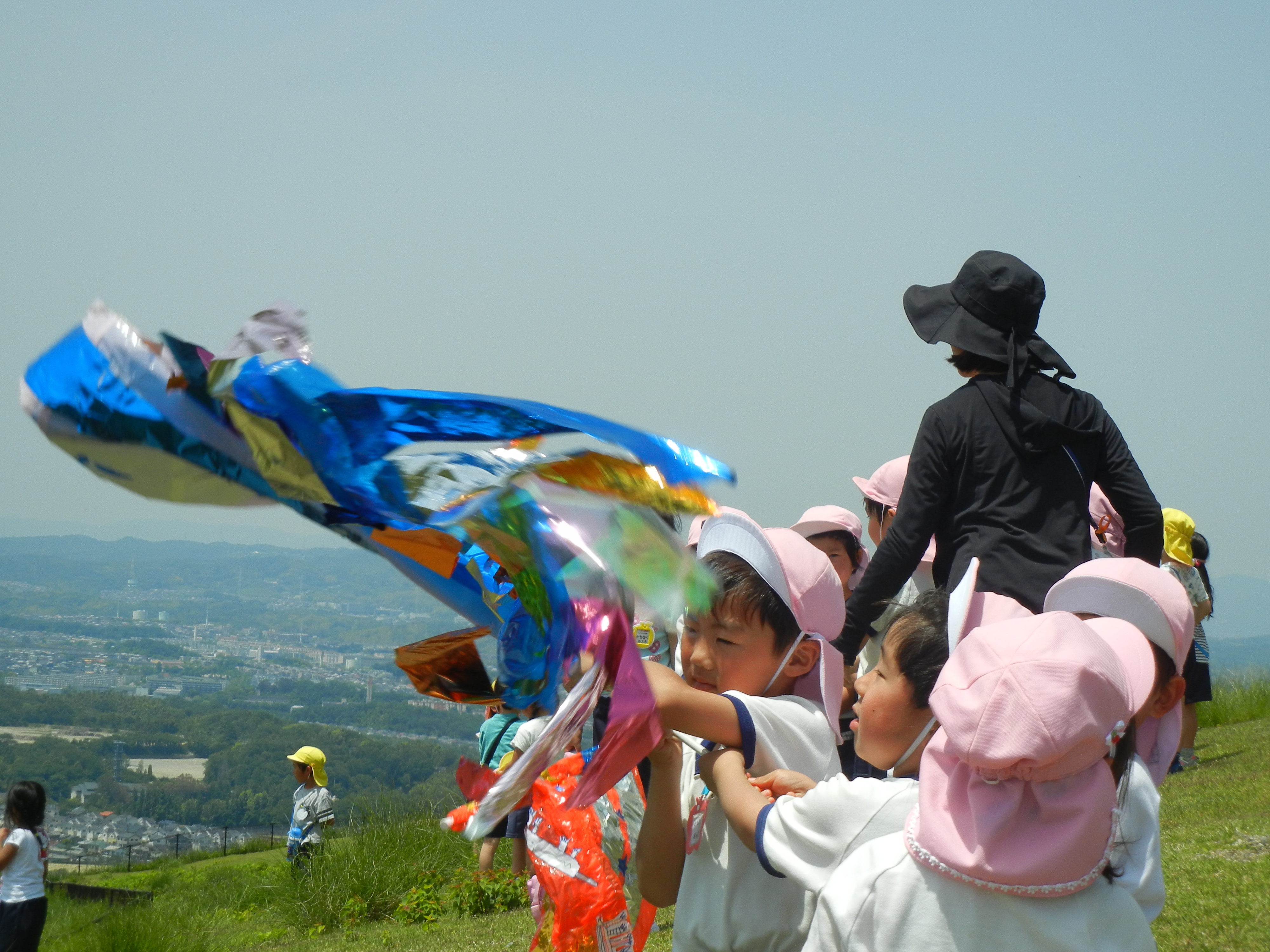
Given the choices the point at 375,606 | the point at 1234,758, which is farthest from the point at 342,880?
the point at 375,606

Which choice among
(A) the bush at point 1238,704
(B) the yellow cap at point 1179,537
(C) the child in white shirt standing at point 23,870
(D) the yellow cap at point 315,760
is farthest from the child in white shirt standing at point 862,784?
(A) the bush at point 1238,704

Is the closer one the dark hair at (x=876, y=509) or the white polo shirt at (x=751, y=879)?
the white polo shirt at (x=751, y=879)

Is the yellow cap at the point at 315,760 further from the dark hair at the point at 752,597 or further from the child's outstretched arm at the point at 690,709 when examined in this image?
the child's outstretched arm at the point at 690,709

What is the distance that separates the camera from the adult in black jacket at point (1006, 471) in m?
3.48

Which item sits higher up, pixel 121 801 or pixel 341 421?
pixel 341 421

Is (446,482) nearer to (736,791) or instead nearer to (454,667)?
(454,667)

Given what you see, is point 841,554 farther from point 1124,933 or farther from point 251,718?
point 251,718

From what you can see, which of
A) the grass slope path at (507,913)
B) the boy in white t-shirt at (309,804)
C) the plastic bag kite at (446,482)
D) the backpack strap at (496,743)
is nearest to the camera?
the plastic bag kite at (446,482)

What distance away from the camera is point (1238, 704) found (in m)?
12.9

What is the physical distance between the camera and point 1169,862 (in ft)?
19.3

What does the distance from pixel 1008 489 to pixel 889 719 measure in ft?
4.40

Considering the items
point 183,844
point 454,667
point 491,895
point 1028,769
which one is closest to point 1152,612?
point 1028,769

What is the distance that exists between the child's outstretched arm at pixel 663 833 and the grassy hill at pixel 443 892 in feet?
9.97

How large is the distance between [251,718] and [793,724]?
45408 millimetres
